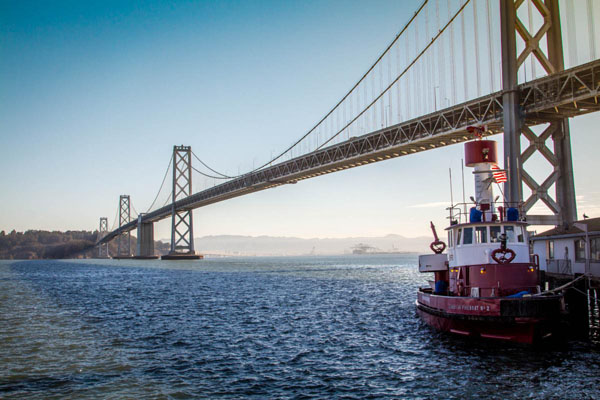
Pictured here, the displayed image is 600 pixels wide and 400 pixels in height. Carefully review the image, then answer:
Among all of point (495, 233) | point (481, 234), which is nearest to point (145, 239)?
point (481, 234)

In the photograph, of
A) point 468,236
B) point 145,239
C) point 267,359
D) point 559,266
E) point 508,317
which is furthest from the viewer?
point 145,239

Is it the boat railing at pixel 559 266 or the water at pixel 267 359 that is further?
the boat railing at pixel 559 266

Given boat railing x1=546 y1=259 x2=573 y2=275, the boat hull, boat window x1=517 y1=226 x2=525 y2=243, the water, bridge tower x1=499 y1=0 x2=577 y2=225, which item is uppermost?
bridge tower x1=499 y1=0 x2=577 y2=225

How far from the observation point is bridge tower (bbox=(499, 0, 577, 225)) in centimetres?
3061

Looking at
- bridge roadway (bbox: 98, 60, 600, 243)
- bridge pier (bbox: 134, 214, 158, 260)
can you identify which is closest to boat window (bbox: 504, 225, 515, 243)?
bridge roadway (bbox: 98, 60, 600, 243)

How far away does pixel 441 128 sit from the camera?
44.2 meters

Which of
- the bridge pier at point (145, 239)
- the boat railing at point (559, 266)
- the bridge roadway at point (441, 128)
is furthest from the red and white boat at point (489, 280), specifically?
the bridge pier at point (145, 239)

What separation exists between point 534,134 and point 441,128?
40.7 feet

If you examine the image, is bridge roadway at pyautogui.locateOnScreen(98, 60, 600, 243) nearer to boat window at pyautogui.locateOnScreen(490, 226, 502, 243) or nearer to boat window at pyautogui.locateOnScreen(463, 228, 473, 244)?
boat window at pyautogui.locateOnScreen(490, 226, 502, 243)

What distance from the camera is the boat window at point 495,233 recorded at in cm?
1891

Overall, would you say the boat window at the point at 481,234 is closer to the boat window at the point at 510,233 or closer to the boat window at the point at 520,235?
the boat window at the point at 510,233

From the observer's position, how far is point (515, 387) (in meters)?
12.6

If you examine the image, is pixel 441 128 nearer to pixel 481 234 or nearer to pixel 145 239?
pixel 481 234

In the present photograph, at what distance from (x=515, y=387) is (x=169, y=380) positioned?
8.80 meters
